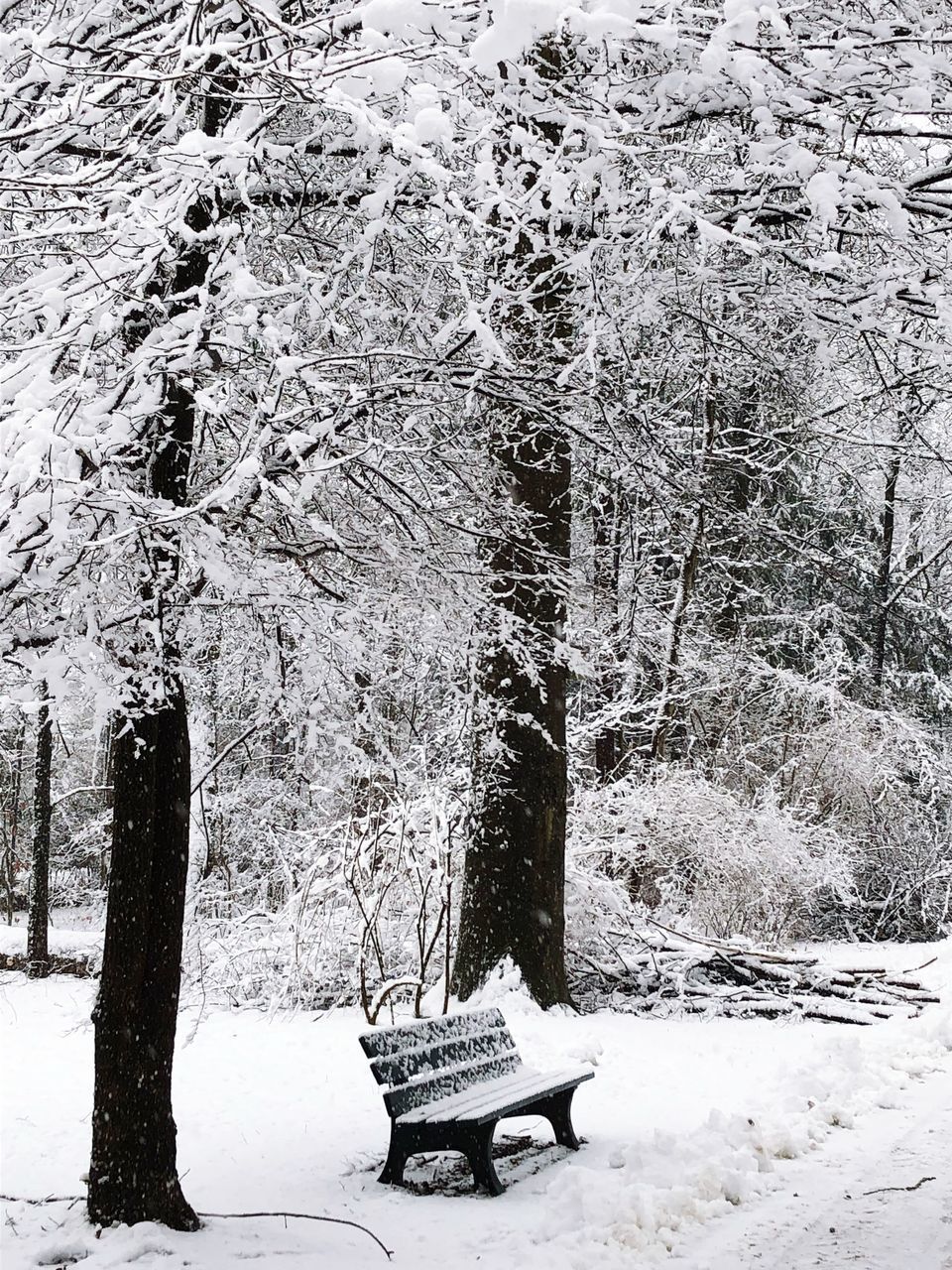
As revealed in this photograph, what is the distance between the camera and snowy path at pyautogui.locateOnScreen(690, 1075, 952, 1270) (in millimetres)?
4559

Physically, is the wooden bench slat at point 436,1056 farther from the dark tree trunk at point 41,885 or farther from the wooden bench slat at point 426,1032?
the dark tree trunk at point 41,885

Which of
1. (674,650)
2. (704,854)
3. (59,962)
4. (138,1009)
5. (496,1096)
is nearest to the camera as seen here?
→ (138,1009)

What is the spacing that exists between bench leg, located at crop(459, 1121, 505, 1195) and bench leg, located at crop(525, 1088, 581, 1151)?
2.25 feet

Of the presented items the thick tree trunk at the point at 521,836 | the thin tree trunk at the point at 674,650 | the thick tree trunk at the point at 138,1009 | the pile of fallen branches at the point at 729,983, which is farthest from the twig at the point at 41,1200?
the thin tree trunk at the point at 674,650

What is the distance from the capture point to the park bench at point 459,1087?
5.28 m

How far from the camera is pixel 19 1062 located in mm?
8961

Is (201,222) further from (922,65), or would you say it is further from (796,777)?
(796,777)

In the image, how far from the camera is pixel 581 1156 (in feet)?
19.4

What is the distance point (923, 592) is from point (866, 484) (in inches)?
89.9

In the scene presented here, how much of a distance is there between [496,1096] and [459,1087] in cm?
37

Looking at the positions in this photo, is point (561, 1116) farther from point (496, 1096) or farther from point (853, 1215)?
point (853, 1215)

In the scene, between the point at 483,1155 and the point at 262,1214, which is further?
the point at 483,1155

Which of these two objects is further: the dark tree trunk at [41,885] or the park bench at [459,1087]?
the dark tree trunk at [41,885]

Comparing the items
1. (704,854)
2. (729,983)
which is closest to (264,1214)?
(729,983)
